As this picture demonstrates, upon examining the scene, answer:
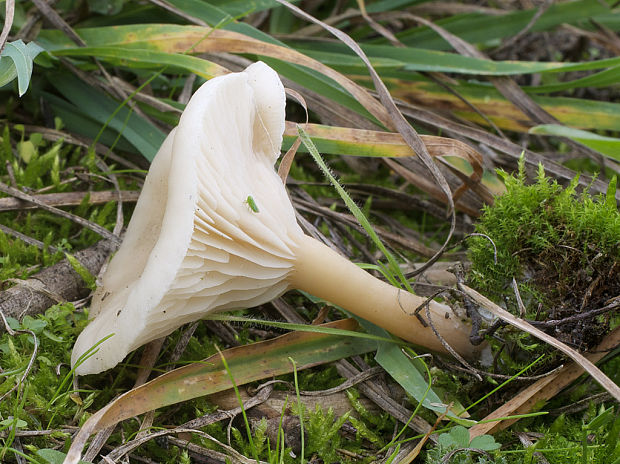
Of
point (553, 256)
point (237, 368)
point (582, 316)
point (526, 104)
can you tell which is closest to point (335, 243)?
point (237, 368)

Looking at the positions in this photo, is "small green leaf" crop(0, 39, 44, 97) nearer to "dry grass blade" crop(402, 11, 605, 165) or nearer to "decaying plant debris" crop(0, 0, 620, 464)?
"decaying plant debris" crop(0, 0, 620, 464)

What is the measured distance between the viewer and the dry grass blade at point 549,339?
5.36ft

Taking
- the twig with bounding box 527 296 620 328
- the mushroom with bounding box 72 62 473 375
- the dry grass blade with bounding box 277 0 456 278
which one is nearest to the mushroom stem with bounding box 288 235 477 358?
the mushroom with bounding box 72 62 473 375

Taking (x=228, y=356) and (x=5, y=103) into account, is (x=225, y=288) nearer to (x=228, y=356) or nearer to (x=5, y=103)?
(x=228, y=356)

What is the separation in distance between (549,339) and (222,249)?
0.89m

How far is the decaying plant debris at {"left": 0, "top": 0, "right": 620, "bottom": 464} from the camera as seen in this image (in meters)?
1.75

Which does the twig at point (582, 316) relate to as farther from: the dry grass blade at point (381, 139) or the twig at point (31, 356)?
the twig at point (31, 356)

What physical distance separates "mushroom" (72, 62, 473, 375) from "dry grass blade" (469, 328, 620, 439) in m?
0.21

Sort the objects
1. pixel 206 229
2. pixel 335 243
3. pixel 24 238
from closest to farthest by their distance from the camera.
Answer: pixel 206 229 < pixel 24 238 < pixel 335 243

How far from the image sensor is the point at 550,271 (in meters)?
1.82

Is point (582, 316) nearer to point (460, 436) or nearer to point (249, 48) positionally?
point (460, 436)

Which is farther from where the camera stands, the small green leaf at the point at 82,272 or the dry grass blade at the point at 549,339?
the small green leaf at the point at 82,272

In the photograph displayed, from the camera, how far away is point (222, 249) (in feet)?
5.47

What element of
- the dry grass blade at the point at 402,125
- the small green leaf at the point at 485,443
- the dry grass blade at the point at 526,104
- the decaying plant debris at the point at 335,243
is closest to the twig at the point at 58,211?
the decaying plant debris at the point at 335,243
